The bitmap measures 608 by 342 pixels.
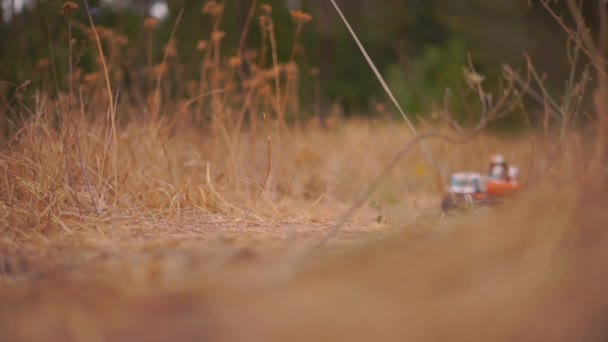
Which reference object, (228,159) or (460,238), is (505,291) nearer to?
(460,238)

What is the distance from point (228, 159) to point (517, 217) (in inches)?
64.9

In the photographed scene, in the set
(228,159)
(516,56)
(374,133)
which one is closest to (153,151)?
(228,159)

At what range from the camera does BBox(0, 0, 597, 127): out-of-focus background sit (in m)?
3.88

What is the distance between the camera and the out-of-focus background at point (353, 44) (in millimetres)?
3883

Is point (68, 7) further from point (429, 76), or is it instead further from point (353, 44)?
point (353, 44)

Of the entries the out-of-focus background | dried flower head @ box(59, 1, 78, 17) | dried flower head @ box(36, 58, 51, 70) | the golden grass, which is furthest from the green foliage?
the golden grass

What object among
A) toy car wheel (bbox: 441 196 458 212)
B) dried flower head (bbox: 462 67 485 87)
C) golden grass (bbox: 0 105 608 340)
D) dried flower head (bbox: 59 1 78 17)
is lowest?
toy car wheel (bbox: 441 196 458 212)

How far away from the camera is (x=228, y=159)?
229cm

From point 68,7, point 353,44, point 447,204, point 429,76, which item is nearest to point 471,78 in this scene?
point 447,204

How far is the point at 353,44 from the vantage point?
10.8m

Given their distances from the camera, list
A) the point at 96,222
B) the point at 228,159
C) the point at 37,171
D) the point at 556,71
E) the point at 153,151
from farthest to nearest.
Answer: the point at 556,71 → the point at 228,159 → the point at 153,151 → the point at 37,171 → the point at 96,222

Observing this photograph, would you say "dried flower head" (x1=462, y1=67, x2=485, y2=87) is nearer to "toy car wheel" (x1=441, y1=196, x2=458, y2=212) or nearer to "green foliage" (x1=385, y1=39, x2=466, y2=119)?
"toy car wheel" (x1=441, y1=196, x2=458, y2=212)

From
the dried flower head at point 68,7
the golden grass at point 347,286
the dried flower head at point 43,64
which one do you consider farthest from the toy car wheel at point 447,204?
the dried flower head at point 43,64

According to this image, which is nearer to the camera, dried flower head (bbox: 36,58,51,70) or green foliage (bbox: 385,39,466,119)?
dried flower head (bbox: 36,58,51,70)
